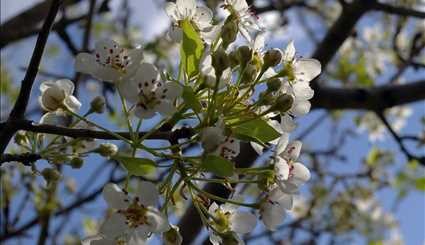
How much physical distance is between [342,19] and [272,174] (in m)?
2.07

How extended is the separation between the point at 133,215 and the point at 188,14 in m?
0.49

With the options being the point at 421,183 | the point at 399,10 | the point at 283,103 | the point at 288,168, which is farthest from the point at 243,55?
the point at 399,10

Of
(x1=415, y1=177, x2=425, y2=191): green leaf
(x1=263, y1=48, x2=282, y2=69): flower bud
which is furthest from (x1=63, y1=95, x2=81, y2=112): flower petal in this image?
(x1=415, y1=177, x2=425, y2=191): green leaf

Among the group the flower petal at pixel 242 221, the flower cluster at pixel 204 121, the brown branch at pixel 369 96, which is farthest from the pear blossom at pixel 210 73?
the brown branch at pixel 369 96

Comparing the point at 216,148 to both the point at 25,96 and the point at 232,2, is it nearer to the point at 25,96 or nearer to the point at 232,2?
the point at 25,96

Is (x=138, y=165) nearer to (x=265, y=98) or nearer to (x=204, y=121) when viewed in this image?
(x=204, y=121)

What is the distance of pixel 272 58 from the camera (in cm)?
134

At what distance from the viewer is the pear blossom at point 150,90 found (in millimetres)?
1252

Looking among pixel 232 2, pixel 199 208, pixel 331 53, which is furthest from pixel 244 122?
pixel 331 53

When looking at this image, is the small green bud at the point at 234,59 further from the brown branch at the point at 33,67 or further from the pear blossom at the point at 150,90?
the brown branch at the point at 33,67

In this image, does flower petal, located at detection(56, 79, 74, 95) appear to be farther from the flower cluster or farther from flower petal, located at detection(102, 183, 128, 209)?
flower petal, located at detection(102, 183, 128, 209)

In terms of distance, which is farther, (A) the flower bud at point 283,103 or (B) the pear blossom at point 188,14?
(B) the pear blossom at point 188,14

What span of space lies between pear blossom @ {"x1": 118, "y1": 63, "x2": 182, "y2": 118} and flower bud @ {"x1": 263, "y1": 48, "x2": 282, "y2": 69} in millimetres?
203

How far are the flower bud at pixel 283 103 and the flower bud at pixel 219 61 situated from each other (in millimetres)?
134
